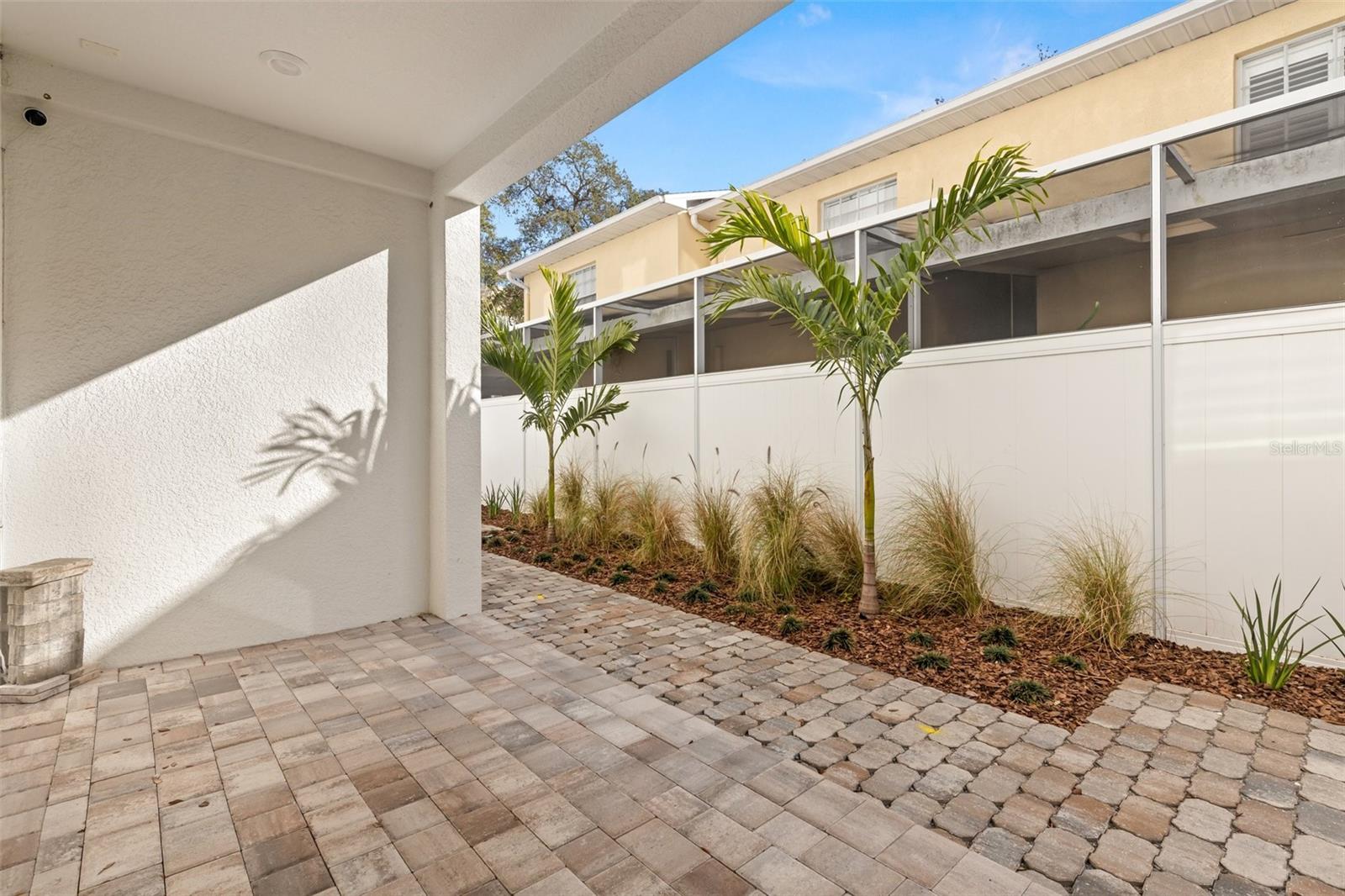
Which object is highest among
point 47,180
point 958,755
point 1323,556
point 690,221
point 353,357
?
point 690,221

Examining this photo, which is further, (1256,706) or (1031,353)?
(1031,353)

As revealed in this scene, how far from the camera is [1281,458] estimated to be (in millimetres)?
3207

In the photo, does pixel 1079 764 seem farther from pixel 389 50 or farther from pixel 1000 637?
pixel 389 50

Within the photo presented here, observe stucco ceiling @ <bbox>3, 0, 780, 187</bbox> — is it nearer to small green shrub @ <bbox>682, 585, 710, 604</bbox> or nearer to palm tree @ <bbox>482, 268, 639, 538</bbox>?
palm tree @ <bbox>482, 268, 639, 538</bbox>

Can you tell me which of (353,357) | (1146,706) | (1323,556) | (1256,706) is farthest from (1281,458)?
(353,357)

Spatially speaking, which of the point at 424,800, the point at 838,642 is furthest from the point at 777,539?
the point at 424,800

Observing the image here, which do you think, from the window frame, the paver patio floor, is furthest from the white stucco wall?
the window frame

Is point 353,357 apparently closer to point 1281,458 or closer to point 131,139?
point 131,139

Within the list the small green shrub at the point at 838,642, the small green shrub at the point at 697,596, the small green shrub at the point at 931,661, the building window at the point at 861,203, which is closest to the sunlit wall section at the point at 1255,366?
the small green shrub at the point at 931,661

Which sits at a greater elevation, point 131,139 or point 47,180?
point 131,139

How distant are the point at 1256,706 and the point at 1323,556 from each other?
930 mm

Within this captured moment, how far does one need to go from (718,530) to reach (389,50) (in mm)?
3915

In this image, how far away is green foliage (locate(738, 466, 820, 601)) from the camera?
177 inches

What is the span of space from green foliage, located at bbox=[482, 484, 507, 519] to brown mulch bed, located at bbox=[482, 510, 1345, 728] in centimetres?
481
